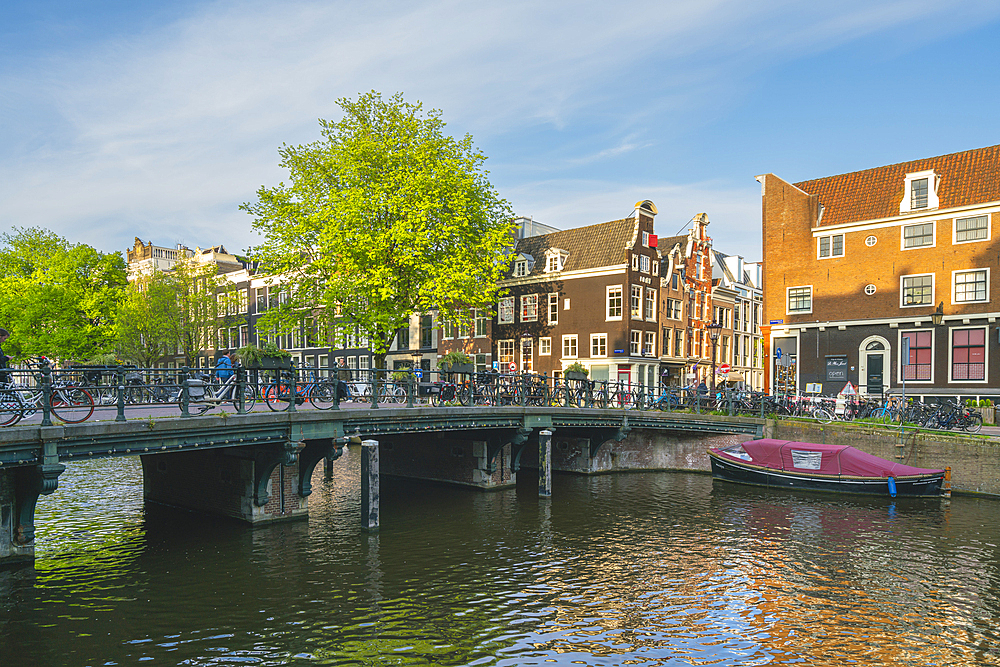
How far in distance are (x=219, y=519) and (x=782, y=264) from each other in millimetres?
35337

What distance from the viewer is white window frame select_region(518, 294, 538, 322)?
5128cm

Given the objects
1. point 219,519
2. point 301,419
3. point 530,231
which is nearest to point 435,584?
point 301,419

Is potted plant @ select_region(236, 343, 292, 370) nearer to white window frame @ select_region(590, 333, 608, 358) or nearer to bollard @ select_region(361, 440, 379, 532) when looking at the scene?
bollard @ select_region(361, 440, 379, 532)

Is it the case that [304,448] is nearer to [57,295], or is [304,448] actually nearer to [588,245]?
[588,245]

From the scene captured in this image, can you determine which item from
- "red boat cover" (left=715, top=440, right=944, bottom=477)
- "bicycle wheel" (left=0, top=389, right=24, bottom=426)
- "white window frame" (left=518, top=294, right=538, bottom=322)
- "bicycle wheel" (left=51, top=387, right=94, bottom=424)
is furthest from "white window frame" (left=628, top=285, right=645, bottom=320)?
"bicycle wheel" (left=0, top=389, right=24, bottom=426)

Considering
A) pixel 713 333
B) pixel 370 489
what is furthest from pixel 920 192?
pixel 370 489

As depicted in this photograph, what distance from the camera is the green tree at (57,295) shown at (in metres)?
46.8

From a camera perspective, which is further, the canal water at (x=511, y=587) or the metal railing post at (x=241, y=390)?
the metal railing post at (x=241, y=390)

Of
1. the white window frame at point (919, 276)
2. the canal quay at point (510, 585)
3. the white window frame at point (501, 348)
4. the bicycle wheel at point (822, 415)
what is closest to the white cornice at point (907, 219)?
the white window frame at point (919, 276)

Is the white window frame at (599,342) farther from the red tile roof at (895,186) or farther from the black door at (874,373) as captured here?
the black door at (874,373)

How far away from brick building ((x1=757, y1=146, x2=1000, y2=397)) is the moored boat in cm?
878

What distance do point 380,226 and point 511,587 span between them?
79.3 feet

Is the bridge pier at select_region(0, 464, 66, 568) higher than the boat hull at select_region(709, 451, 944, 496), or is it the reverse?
the bridge pier at select_region(0, 464, 66, 568)

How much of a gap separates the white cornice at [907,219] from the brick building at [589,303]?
1183 centimetres
